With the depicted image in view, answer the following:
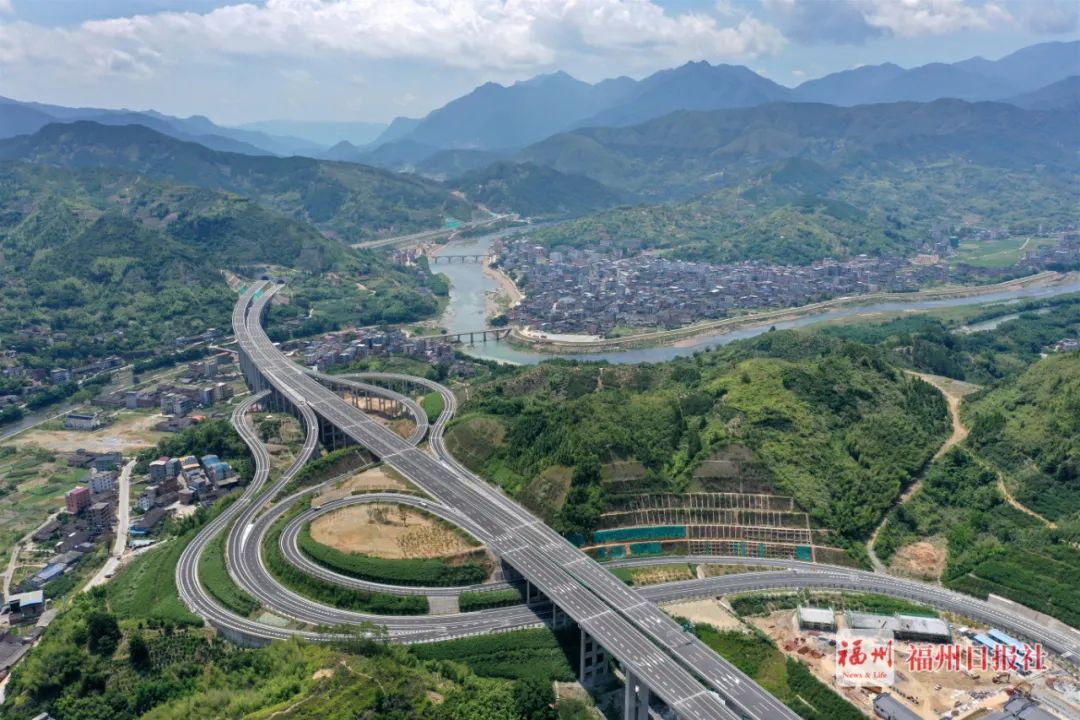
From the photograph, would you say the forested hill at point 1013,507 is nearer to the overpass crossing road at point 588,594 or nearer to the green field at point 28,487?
the overpass crossing road at point 588,594

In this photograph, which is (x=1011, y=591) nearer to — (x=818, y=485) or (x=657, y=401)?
(x=818, y=485)

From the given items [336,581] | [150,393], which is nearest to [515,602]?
[336,581]

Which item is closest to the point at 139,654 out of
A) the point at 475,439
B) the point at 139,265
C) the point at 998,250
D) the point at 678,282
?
the point at 475,439

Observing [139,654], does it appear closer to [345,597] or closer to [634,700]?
[345,597]

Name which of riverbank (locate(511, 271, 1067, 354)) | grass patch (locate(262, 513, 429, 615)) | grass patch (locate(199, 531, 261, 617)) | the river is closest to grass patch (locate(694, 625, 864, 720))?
grass patch (locate(262, 513, 429, 615))

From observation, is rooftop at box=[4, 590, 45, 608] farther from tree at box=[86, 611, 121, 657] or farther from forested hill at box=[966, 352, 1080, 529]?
forested hill at box=[966, 352, 1080, 529]

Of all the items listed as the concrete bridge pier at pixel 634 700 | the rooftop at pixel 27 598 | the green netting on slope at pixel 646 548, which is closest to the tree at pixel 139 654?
the rooftop at pixel 27 598
